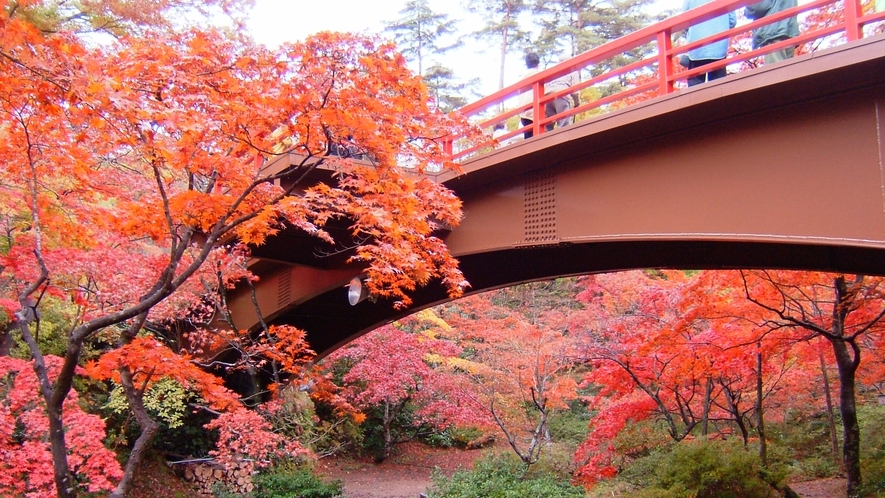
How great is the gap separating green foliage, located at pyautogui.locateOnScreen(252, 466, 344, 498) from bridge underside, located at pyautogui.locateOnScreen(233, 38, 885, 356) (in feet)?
20.1

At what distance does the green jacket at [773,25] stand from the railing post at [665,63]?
0.73 meters

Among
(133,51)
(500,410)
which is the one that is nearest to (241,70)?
(133,51)

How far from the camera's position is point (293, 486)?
40.7ft

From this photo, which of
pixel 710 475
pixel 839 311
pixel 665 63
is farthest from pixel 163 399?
pixel 839 311

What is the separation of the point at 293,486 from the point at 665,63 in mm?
10610

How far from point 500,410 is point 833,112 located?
1248 centimetres

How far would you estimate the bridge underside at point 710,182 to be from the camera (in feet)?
15.2

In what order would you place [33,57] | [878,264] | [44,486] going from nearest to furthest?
1. [33,57]
2. [878,264]
3. [44,486]

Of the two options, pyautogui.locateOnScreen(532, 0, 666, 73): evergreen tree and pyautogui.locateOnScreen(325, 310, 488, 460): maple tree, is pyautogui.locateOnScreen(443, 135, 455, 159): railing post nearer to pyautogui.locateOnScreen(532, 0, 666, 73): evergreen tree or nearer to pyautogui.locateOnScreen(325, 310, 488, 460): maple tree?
pyautogui.locateOnScreen(325, 310, 488, 460): maple tree

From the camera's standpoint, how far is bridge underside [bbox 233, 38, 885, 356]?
464cm

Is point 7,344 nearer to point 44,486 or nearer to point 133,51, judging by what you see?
point 44,486

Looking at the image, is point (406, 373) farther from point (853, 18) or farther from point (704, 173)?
point (853, 18)

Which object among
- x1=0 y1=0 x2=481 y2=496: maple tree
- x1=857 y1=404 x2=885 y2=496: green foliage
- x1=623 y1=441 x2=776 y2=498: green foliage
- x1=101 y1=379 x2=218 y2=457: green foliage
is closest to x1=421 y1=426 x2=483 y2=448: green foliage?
x1=101 y1=379 x2=218 y2=457: green foliage

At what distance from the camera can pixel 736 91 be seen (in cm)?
496
